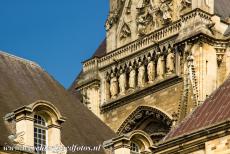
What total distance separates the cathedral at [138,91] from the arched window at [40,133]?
3 cm

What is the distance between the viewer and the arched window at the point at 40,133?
29.1 m

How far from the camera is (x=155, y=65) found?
43125 mm

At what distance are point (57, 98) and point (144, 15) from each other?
13.0 meters

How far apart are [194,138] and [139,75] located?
15883 millimetres

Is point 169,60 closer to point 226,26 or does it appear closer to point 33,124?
point 226,26

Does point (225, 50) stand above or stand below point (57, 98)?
above

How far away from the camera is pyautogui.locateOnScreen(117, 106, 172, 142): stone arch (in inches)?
1661

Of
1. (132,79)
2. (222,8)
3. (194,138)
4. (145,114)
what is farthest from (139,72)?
(194,138)

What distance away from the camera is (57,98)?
3325 centimetres

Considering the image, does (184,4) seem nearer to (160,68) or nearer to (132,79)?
(160,68)

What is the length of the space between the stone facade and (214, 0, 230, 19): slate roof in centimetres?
84

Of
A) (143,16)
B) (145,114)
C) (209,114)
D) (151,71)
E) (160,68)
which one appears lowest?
(209,114)

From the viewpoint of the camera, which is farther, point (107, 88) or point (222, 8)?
point (107, 88)

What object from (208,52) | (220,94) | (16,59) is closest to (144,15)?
(208,52)
